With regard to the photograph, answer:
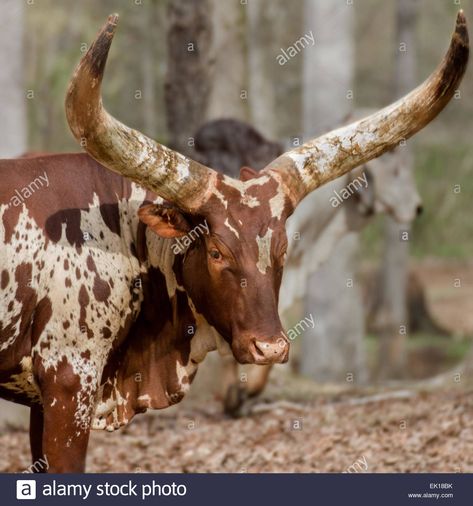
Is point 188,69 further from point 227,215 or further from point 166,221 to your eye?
point 227,215

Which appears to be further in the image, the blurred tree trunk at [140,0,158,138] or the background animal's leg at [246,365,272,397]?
the blurred tree trunk at [140,0,158,138]

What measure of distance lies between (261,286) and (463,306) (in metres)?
23.8

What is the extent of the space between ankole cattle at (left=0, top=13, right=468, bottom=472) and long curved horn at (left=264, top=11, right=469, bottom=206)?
0.5 inches

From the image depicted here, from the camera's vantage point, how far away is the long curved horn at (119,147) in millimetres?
5824

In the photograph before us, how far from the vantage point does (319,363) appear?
19.1m

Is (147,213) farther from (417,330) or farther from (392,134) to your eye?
(417,330)

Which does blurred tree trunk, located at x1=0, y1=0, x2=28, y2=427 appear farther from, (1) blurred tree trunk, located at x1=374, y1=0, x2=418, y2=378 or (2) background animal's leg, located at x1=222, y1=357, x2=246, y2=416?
(1) blurred tree trunk, located at x1=374, y1=0, x2=418, y2=378

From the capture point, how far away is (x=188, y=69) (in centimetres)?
1273

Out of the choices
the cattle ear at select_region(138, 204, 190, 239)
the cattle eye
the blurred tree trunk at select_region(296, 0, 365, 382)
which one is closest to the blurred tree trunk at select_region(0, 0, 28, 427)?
the blurred tree trunk at select_region(296, 0, 365, 382)

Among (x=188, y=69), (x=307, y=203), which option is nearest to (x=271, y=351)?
(x=307, y=203)

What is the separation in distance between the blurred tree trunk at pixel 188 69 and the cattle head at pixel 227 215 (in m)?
5.92

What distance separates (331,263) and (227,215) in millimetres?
11321

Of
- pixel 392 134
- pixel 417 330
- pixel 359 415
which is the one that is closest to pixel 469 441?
pixel 359 415

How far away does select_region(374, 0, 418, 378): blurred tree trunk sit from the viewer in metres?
21.7
